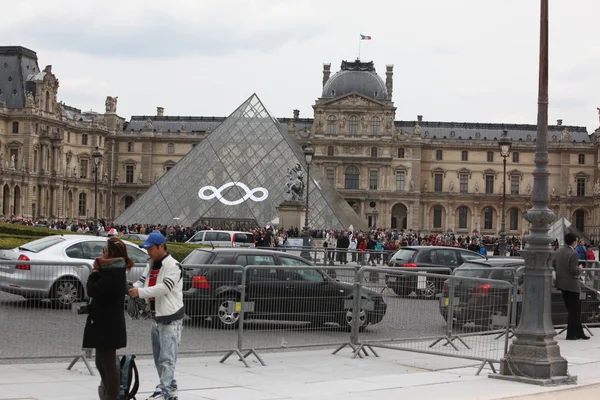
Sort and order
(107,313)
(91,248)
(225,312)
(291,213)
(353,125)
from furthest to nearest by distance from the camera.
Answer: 1. (353,125)
2. (291,213)
3. (91,248)
4. (225,312)
5. (107,313)

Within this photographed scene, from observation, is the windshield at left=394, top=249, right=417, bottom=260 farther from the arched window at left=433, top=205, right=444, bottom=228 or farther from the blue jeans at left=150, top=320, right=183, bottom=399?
the arched window at left=433, top=205, right=444, bottom=228

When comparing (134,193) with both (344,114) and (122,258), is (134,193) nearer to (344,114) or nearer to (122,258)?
(344,114)

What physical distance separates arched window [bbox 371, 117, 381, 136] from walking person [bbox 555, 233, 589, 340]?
74507 mm

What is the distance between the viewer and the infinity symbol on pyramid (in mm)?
51031

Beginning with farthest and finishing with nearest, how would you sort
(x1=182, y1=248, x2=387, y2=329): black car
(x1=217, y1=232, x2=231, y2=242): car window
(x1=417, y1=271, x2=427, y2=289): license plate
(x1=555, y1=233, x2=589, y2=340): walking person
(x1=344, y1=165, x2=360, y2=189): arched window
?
(x1=344, y1=165, x2=360, y2=189): arched window
(x1=217, y1=232, x2=231, y2=242): car window
(x1=555, y1=233, x2=589, y2=340): walking person
(x1=417, y1=271, x2=427, y2=289): license plate
(x1=182, y1=248, x2=387, y2=329): black car

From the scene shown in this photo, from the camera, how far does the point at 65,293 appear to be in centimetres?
955

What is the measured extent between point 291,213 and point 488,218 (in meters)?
50.8

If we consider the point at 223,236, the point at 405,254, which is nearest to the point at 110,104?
the point at 223,236

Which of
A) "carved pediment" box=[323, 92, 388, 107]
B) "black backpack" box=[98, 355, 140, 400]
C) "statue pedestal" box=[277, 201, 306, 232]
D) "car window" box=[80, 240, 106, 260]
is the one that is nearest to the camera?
"black backpack" box=[98, 355, 140, 400]

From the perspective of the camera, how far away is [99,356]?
7.46 metres

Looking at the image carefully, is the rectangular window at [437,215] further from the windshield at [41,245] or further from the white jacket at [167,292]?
the white jacket at [167,292]

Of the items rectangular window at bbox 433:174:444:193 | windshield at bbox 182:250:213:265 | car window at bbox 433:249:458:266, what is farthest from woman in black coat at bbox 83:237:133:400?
rectangular window at bbox 433:174:444:193

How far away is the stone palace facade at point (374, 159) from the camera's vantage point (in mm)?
84750

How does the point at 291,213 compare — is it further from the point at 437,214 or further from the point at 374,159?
the point at 437,214
